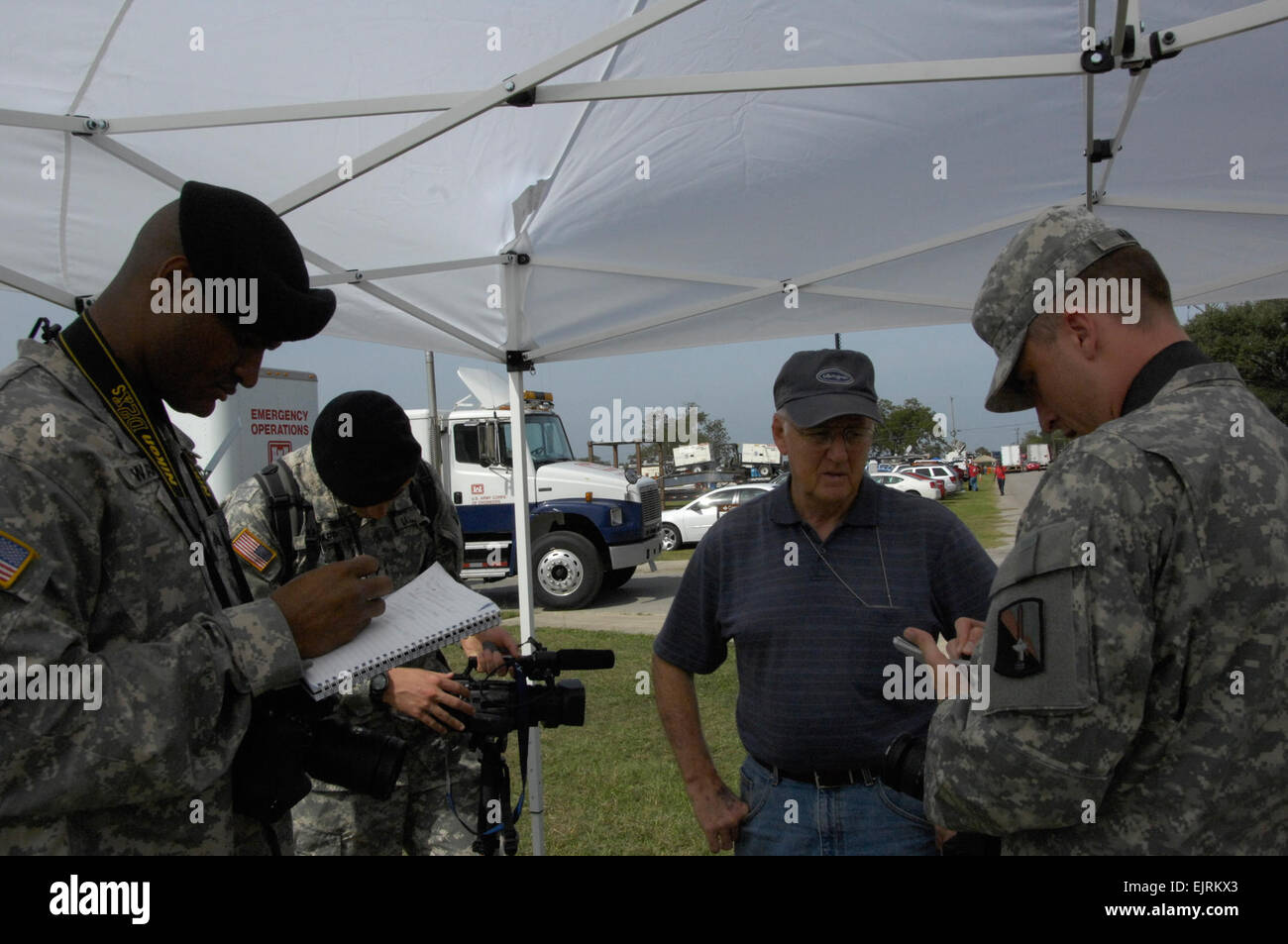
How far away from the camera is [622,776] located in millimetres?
5570

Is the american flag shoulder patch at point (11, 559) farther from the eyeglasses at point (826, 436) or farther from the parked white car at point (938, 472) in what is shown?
the parked white car at point (938, 472)

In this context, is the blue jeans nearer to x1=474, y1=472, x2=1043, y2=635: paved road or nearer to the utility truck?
x1=474, y1=472, x2=1043, y2=635: paved road

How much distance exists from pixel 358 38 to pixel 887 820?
2943 mm

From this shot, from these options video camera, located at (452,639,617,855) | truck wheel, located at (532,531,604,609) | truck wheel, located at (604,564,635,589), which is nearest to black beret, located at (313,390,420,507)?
video camera, located at (452,639,617,855)

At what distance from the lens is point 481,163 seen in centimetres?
375

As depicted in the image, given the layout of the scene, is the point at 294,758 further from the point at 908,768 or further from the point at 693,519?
the point at 693,519

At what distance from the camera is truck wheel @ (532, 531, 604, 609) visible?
1258cm

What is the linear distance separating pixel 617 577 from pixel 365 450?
11.2m

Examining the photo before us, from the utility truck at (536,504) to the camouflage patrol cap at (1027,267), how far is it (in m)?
11.0

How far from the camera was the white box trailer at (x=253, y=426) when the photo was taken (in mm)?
8617

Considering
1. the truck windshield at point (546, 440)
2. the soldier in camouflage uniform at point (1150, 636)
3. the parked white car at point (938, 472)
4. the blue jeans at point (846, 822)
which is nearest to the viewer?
the soldier in camouflage uniform at point (1150, 636)

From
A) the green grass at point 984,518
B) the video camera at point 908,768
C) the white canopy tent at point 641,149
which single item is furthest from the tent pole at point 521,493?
the green grass at point 984,518
